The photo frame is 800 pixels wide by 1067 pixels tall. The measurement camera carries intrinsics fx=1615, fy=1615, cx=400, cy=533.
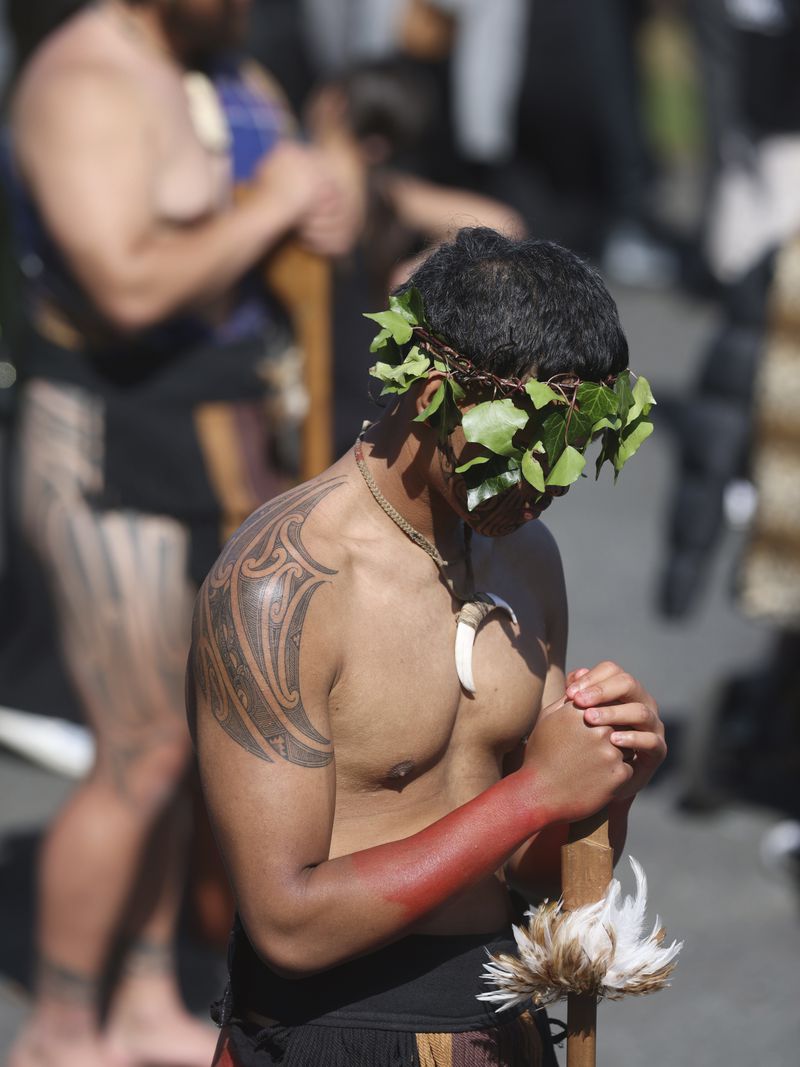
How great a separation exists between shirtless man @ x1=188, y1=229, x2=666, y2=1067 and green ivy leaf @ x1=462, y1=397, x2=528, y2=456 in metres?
0.04

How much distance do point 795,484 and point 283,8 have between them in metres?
8.05

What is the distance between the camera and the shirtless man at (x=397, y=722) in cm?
201

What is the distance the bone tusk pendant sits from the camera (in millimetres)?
2150

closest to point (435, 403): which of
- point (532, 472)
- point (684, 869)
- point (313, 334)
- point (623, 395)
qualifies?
point (532, 472)

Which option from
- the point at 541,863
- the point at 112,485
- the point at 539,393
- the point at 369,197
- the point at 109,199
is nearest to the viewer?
the point at 539,393

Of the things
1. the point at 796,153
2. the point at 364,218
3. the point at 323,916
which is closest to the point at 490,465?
the point at 323,916

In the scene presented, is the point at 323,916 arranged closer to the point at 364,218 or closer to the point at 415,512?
the point at 415,512

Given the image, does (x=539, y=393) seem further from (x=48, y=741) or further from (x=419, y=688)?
(x=48, y=741)

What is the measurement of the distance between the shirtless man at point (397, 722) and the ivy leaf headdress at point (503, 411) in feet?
0.05

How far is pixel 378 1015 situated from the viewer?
218 cm

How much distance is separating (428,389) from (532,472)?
17 cm

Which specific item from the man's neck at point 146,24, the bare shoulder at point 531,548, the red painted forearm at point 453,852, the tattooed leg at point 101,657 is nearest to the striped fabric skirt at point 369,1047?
the red painted forearm at point 453,852

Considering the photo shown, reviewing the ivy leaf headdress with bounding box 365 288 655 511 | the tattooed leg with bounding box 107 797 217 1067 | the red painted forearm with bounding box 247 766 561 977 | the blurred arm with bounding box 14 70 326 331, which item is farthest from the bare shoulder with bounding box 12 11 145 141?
the red painted forearm with bounding box 247 766 561 977

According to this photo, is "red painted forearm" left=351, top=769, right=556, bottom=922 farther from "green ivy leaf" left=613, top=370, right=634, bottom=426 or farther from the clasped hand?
"green ivy leaf" left=613, top=370, right=634, bottom=426
